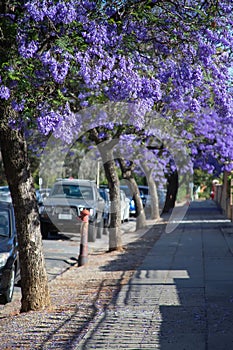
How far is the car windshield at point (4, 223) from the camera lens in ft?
39.5

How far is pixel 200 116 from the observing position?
23.3m

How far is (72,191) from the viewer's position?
23203 mm

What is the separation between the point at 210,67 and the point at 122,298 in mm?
3735

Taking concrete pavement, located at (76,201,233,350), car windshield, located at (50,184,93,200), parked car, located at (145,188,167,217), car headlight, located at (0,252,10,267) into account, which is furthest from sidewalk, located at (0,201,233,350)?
parked car, located at (145,188,167,217)

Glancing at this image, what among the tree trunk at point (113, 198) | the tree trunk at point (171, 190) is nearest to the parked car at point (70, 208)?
the tree trunk at point (113, 198)

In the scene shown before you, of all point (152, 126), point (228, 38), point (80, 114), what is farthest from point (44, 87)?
point (152, 126)

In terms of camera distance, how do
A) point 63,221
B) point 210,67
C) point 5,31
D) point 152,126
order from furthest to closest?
point 63,221 < point 152,126 < point 210,67 < point 5,31

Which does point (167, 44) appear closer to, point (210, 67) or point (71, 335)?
point (210, 67)

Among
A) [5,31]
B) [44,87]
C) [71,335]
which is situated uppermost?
[5,31]

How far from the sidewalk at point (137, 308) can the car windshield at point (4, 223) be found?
129 cm

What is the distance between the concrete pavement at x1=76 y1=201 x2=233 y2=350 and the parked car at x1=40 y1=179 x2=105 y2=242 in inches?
237

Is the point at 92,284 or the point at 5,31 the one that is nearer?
the point at 5,31

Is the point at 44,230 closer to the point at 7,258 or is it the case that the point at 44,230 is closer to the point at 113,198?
the point at 113,198

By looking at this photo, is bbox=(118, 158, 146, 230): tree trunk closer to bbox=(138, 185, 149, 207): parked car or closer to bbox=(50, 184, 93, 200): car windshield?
bbox=(50, 184, 93, 200): car windshield
